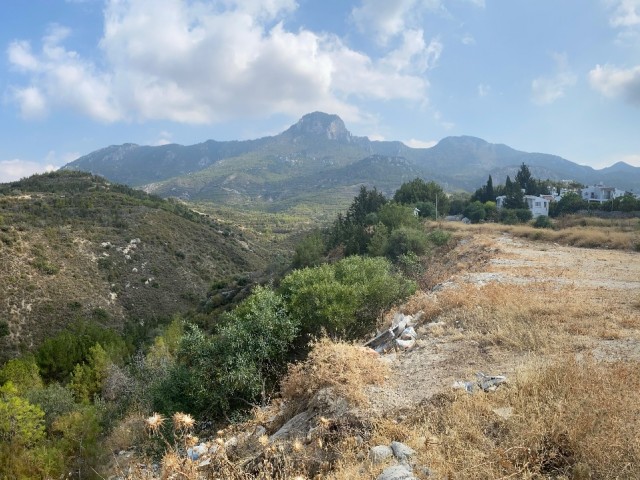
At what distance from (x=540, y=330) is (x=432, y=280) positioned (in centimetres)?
896

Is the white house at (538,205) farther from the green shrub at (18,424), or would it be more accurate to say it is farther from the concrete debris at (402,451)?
the green shrub at (18,424)

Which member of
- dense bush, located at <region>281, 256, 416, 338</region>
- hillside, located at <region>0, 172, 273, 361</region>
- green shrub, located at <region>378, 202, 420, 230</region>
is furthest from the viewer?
hillside, located at <region>0, 172, 273, 361</region>

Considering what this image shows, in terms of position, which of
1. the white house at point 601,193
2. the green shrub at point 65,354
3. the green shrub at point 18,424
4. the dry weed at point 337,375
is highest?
the white house at point 601,193

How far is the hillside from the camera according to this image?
43.4 metres

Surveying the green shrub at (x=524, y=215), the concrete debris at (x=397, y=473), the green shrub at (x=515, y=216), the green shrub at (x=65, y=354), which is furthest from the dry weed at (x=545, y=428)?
the green shrub at (x=524, y=215)

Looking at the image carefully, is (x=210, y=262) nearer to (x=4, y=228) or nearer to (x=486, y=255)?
(x=4, y=228)

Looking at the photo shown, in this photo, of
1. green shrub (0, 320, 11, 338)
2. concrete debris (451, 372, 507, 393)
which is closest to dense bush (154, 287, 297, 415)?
concrete debris (451, 372, 507, 393)

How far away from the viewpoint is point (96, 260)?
5450 cm

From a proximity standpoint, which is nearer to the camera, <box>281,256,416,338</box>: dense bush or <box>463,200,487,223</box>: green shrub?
<box>281,256,416,338</box>: dense bush

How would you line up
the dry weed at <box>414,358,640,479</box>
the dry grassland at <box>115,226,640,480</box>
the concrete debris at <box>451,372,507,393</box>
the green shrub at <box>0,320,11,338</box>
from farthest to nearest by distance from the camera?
the green shrub at <box>0,320,11,338</box>
the concrete debris at <box>451,372,507,393</box>
the dry grassland at <box>115,226,640,480</box>
the dry weed at <box>414,358,640,479</box>

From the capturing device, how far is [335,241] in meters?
39.7

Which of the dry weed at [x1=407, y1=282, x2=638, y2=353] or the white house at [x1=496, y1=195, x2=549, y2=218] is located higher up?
the white house at [x1=496, y1=195, x2=549, y2=218]

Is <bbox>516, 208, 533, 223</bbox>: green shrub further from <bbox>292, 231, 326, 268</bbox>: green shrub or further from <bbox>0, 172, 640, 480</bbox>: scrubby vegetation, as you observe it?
<bbox>292, 231, 326, 268</bbox>: green shrub

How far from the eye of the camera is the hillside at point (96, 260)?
43438 mm
